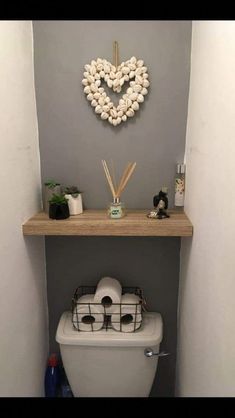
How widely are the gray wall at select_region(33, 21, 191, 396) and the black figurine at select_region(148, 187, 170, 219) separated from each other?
0.27ft

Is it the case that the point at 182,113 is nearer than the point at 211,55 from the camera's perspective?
No

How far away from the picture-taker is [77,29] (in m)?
1.00

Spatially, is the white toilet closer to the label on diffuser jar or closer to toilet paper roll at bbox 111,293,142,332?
toilet paper roll at bbox 111,293,142,332

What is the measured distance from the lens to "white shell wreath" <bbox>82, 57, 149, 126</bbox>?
100 centimetres

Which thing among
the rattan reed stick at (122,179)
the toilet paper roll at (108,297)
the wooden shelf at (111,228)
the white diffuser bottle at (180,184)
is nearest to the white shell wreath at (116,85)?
the rattan reed stick at (122,179)

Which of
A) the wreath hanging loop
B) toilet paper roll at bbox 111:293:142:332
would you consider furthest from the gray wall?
toilet paper roll at bbox 111:293:142:332

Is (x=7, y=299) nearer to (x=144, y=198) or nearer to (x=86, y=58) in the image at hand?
(x=144, y=198)

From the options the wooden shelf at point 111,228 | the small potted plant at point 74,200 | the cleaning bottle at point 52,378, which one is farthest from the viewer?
the cleaning bottle at point 52,378

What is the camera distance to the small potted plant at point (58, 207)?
98 cm

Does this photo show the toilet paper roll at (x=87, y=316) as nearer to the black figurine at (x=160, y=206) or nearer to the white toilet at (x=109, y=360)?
the white toilet at (x=109, y=360)

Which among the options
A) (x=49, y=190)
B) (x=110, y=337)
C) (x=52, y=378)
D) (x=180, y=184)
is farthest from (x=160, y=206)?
(x=52, y=378)

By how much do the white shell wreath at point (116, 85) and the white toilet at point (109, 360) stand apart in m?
0.84
